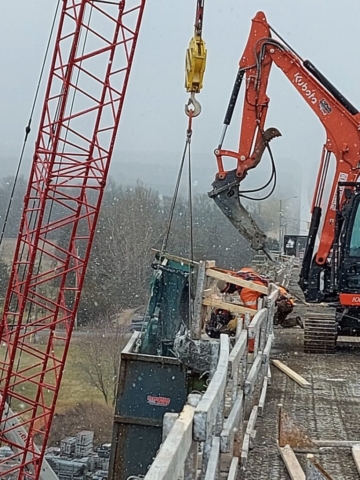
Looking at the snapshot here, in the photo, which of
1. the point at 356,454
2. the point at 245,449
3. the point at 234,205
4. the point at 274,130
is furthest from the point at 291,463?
the point at 274,130

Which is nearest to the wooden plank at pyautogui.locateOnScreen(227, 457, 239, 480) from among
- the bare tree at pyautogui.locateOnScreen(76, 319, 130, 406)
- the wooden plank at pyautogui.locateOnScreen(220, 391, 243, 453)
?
the wooden plank at pyautogui.locateOnScreen(220, 391, 243, 453)

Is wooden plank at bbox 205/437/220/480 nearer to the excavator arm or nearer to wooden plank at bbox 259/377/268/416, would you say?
wooden plank at bbox 259/377/268/416

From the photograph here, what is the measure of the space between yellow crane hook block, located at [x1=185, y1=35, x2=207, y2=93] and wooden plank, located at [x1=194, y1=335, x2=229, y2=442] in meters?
7.89

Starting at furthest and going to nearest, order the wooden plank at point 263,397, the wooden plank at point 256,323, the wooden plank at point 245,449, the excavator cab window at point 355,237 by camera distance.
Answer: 1. the excavator cab window at point 355,237
2. the wooden plank at point 263,397
3. the wooden plank at point 256,323
4. the wooden plank at point 245,449

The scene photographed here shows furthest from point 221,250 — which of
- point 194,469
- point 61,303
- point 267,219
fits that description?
point 194,469

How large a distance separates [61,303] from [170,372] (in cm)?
788

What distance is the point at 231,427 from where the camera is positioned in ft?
15.6

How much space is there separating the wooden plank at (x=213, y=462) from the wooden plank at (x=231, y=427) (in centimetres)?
23

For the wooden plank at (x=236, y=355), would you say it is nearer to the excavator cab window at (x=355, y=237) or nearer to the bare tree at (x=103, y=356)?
the excavator cab window at (x=355, y=237)

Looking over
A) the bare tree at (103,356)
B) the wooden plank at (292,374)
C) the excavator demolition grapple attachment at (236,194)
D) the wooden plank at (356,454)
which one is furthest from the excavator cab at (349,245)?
the bare tree at (103,356)

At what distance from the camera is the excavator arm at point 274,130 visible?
11.2 m

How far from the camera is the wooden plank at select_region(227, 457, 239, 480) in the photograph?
5.04 meters

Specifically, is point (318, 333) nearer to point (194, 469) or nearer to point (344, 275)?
point (344, 275)

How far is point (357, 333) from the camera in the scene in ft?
37.9
